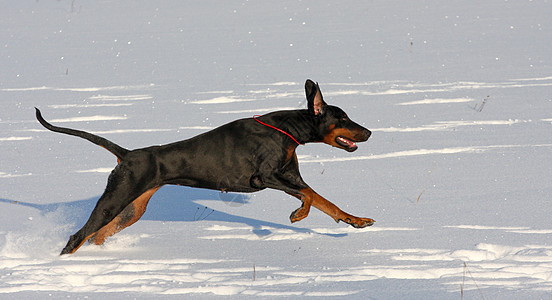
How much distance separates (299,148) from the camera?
7.64 m

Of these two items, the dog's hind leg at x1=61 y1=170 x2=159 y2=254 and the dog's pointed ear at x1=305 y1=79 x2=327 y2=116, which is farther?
the dog's pointed ear at x1=305 y1=79 x2=327 y2=116

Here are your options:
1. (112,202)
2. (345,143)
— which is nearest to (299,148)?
(345,143)

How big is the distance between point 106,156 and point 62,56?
225 inches

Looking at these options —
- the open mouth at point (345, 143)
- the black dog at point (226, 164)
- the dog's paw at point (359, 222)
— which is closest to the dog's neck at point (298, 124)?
the black dog at point (226, 164)

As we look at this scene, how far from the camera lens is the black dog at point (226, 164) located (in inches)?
185

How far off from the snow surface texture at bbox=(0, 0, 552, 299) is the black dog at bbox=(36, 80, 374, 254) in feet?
0.69

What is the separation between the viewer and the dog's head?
4.97m

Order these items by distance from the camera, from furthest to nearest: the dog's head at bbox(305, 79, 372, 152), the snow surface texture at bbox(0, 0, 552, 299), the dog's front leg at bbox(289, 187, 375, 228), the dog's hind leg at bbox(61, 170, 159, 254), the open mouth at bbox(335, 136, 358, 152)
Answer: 1. the open mouth at bbox(335, 136, 358, 152)
2. the dog's head at bbox(305, 79, 372, 152)
3. the dog's front leg at bbox(289, 187, 375, 228)
4. the dog's hind leg at bbox(61, 170, 159, 254)
5. the snow surface texture at bbox(0, 0, 552, 299)

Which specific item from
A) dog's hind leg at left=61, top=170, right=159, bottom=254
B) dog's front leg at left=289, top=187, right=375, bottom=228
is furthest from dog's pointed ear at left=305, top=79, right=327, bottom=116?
dog's hind leg at left=61, top=170, right=159, bottom=254

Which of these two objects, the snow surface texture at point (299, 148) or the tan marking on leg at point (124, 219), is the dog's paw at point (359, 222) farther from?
the tan marking on leg at point (124, 219)

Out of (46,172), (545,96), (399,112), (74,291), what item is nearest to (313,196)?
(74,291)

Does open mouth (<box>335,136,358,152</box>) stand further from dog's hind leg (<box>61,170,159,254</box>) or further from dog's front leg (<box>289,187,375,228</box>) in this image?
dog's hind leg (<box>61,170,159,254</box>)

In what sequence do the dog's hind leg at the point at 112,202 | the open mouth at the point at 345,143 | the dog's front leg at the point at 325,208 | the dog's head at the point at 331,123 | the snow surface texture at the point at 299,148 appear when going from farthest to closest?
the open mouth at the point at 345,143 < the dog's head at the point at 331,123 < the dog's front leg at the point at 325,208 < the dog's hind leg at the point at 112,202 < the snow surface texture at the point at 299,148

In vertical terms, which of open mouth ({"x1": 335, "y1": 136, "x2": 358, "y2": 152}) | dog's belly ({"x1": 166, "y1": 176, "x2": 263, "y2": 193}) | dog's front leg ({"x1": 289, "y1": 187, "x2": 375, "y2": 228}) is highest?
open mouth ({"x1": 335, "y1": 136, "x2": 358, "y2": 152})
